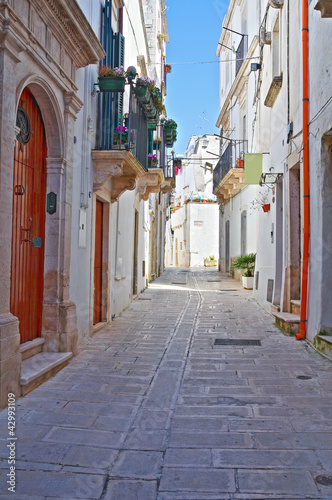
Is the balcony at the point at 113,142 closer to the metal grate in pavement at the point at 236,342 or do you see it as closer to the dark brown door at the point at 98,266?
the dark brown door at the point at 98,266

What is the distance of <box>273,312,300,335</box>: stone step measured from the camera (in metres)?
7.40

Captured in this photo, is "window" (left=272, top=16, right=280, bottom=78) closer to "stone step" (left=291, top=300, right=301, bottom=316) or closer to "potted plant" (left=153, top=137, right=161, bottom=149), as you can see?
"potted plant" (left=153, top=137, right=161, bottom=149)

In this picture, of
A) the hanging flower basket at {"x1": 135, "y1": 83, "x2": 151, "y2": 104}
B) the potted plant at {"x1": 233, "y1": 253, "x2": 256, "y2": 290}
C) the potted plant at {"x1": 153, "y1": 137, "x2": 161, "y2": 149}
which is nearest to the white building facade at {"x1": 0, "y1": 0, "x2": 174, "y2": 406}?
the hanging flower basket at {"x1": 135, "y1": 83, "x2": 151, "y2": 104}

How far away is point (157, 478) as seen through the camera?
2.81m

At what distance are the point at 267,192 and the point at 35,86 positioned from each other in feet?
23.2

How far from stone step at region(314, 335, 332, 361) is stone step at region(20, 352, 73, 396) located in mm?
3190

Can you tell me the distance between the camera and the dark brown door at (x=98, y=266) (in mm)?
8453

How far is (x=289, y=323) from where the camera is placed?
24.4ft

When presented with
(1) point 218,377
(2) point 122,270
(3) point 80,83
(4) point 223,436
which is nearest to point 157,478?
(4) point 223,436

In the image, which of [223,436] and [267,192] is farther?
[267,192]

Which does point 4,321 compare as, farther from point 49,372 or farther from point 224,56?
point 224,56

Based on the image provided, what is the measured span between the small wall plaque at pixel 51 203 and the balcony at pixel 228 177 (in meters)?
11.9

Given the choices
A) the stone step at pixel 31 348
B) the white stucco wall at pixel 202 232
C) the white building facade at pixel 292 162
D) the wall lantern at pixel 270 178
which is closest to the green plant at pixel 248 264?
the white building facade at pixel 292 162

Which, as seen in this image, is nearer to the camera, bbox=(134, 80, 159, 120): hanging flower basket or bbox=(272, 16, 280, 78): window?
bbox=(134, 80, 159, 120): hanging flower basket
